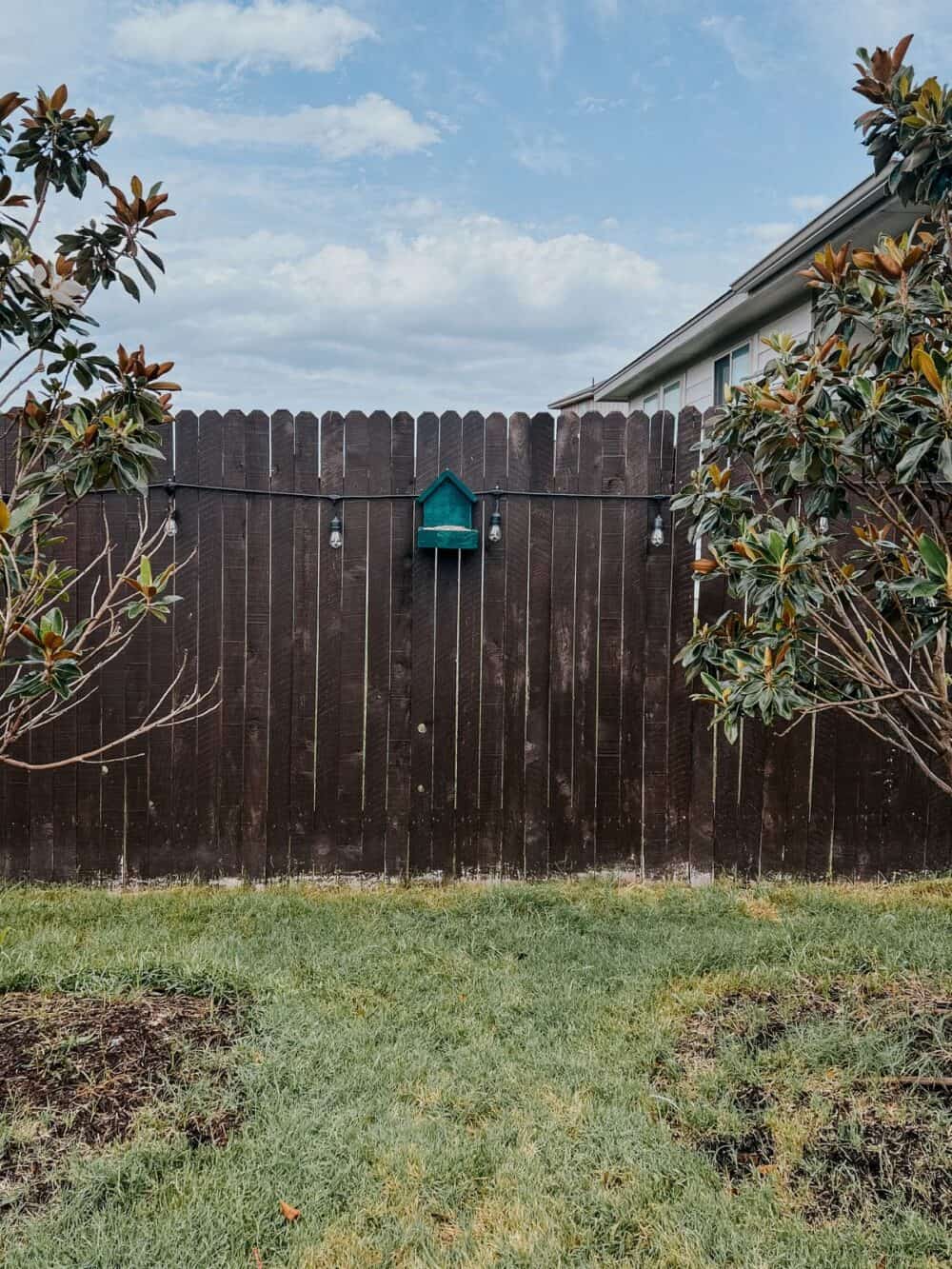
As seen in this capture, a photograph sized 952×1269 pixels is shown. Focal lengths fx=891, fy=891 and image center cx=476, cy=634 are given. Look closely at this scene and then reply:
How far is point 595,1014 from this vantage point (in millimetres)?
2910

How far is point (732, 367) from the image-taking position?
11.0 metres

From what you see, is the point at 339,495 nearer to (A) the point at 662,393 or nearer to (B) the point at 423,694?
(B) the point at 423,694

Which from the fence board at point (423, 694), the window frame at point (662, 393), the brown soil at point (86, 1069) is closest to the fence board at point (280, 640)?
the fence board at point (423, 694)


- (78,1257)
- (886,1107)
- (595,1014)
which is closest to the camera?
(78,1257)

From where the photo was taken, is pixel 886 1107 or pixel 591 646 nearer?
pixel 886 1107

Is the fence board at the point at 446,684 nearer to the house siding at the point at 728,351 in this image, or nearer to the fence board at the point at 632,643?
the fence board at the point at 632,643

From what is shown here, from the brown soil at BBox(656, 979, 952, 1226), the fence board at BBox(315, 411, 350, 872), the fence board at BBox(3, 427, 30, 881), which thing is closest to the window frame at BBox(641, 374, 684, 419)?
the fence board at BBox(315, 411, 350, 872)

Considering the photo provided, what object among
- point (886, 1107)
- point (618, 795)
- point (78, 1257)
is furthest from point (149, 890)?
point (886, 1107)

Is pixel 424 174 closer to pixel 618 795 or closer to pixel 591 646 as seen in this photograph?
pixel 591 646

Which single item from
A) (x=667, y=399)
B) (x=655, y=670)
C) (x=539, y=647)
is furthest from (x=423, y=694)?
(x=667, y=399)

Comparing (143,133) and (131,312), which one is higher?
(143,133)

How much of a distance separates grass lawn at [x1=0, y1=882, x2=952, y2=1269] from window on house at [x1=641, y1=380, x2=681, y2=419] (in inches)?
435

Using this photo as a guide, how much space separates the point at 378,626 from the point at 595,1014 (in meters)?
2.12

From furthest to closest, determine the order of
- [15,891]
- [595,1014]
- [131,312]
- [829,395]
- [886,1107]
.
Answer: [15,891] < [131,312] < [595,1014] < [829,395] < [886,1107]
